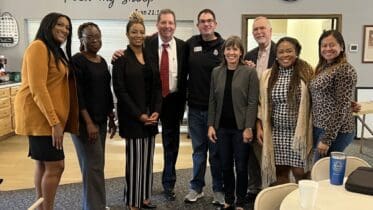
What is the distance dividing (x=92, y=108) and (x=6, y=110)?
3483 millimetres

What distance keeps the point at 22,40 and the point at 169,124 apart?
3946 mm

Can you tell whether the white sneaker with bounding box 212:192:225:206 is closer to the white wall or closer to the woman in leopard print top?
the woman in leopard print top

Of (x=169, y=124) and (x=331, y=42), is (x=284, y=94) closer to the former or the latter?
(x=331, y=42)

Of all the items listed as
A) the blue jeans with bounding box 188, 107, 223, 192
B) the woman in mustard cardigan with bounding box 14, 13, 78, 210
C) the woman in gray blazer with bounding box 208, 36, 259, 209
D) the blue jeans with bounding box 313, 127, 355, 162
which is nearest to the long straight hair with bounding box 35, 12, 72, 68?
the woman in mustard cardigan with bounding box 14, 13, 78, 210

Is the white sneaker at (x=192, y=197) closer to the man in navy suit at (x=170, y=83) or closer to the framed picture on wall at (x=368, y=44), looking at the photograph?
the man in navy suit at (x=170, y=83)

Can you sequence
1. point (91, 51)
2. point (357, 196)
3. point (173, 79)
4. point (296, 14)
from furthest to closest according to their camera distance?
point (296, 14), point (173, 79), point (91, 51), point (357, 196)

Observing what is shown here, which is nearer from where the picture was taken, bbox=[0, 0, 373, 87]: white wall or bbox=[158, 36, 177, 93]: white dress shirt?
bbox=[158, 36, 177, 93]: white dress shirt

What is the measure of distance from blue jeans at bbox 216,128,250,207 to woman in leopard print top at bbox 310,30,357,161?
563 mm

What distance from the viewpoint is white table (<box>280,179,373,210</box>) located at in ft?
5.16

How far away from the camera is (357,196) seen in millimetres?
1691

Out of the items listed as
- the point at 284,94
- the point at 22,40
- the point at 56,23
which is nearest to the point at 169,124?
the point at 284,94

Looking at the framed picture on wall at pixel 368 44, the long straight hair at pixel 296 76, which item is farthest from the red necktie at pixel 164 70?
the framed picture on wall at pixel 368 44

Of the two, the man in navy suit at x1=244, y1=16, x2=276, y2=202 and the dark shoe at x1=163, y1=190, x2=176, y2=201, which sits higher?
the man in navy suit at x1=244, y1=16, x2=276, y2=202

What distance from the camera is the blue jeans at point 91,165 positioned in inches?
105
